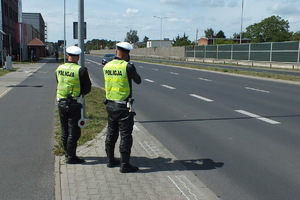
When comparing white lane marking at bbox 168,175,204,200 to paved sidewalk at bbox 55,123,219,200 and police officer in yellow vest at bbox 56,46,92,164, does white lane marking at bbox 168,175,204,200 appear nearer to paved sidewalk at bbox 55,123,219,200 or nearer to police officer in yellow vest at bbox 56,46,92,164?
paved sidewalk at bbox 55,123,219,200

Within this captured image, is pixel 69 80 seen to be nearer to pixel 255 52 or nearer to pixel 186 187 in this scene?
pixel 186 187

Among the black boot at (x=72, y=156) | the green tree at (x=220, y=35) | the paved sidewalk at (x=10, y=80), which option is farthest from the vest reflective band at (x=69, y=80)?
the green tree at (x=220, y=35)

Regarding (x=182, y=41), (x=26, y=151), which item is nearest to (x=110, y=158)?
(x=26, y=151)

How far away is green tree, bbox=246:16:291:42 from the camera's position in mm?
104250

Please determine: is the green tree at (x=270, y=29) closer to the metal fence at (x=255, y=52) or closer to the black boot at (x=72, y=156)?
the metal fence at (x=255, y=52)

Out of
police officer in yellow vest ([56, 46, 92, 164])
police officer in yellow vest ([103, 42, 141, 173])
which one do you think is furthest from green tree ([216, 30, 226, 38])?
police officer in yellow vest ([103, 42, 141, 173])

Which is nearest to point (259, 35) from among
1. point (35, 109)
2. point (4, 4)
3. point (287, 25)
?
point (287, 25)

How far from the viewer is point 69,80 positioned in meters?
5.14

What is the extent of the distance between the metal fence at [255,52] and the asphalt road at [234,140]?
27877 millimetres

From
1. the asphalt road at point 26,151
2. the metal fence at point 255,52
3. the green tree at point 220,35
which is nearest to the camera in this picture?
the asphalt road at point 26,151

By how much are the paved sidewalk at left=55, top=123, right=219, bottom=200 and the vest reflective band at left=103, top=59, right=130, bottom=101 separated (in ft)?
3.38

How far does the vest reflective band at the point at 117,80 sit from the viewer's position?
→ 4746 mm

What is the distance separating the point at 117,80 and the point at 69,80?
0.80m

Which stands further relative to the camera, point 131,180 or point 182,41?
point 182,41
